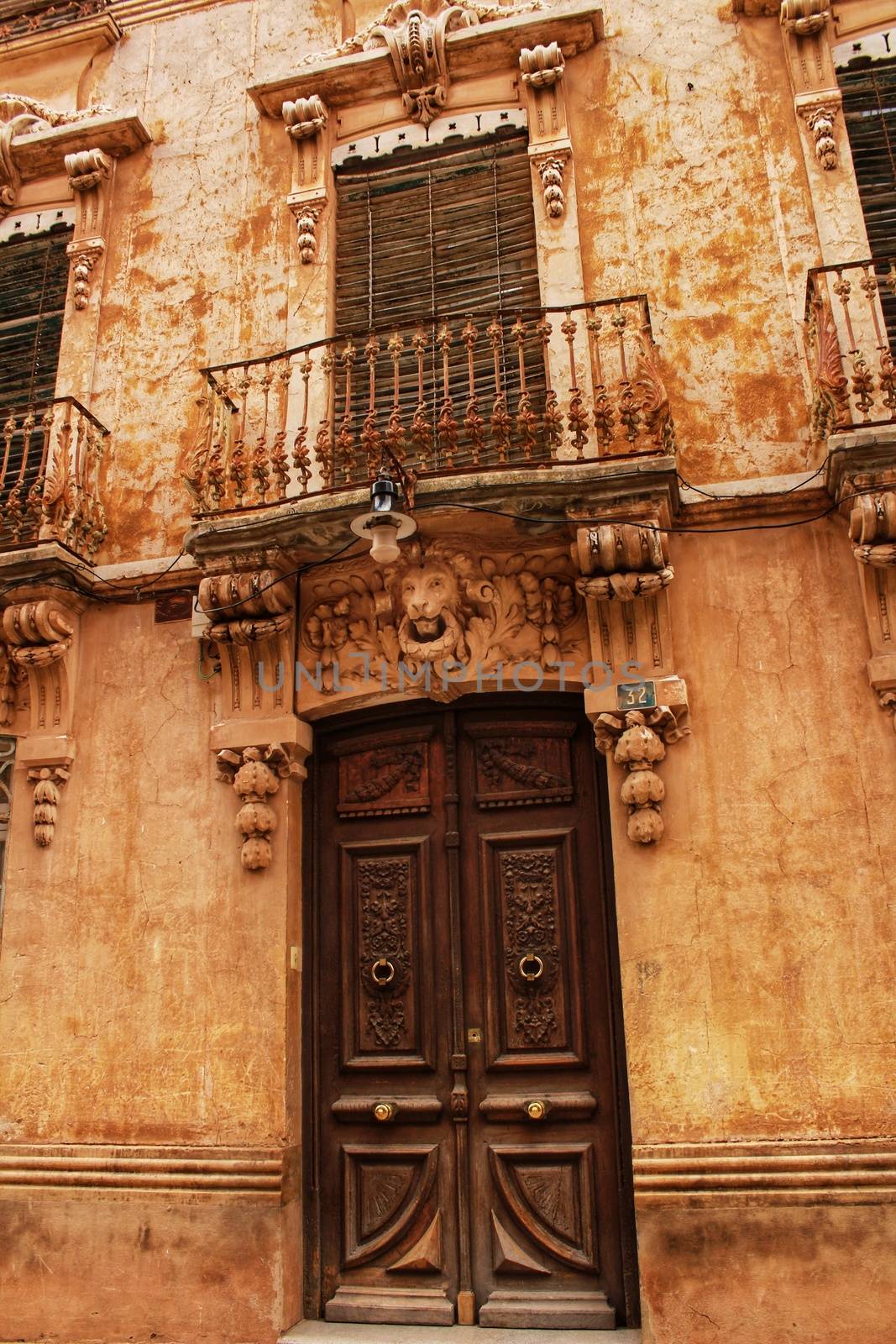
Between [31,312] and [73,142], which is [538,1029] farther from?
[73,142]

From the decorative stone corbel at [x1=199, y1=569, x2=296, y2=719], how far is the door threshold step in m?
2.99

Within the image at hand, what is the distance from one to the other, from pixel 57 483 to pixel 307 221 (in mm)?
2330

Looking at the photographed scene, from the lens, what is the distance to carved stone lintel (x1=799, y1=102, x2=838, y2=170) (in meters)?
6.11

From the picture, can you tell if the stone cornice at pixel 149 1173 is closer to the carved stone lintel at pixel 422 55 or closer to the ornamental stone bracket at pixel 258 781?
the ornamental stone bracket at pixel 258 781

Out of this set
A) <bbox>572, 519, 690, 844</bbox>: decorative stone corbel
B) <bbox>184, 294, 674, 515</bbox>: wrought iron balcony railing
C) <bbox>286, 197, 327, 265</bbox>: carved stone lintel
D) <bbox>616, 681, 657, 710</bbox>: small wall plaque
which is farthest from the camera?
<bbox>286, 197, 327, 265</bbox>: carved stone lintel

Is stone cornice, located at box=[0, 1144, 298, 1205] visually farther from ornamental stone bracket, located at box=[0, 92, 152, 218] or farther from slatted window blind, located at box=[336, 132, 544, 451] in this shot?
ornamental stone bracket, located at box=[0, 92, 152, 218]

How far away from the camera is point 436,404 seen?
6.20m

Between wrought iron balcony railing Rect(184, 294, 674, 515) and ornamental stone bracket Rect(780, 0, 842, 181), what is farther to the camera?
ornamental stone bracket Rect(780, 0, 842, 181)

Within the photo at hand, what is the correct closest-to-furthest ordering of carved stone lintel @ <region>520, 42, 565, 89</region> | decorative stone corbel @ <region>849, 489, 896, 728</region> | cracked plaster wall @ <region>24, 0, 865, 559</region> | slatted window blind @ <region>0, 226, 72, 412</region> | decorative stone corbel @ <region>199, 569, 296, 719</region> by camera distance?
decorative stone corbel @ <region>849, 489, 896, 728</region> < decorative stone corbel @ <region>199, 569, 296, 719</region> < cracked plaster wall @ <region>24, 0, 865, 559</region> < carved stone lintel @ <region>520, 42, 565, 89</region> < slatted window blind @ <region>0, 226, 72, 412</region>

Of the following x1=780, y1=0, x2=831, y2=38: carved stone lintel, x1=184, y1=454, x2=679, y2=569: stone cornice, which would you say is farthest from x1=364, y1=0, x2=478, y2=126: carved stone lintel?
x1=184, y1=454, x2=679, y2=569: stone cornice

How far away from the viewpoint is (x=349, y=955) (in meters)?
5.66

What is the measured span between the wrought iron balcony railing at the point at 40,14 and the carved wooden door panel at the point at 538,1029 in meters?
6.33

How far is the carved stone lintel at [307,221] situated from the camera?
22.3ft

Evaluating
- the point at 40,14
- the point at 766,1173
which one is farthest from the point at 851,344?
the point at 40,14
